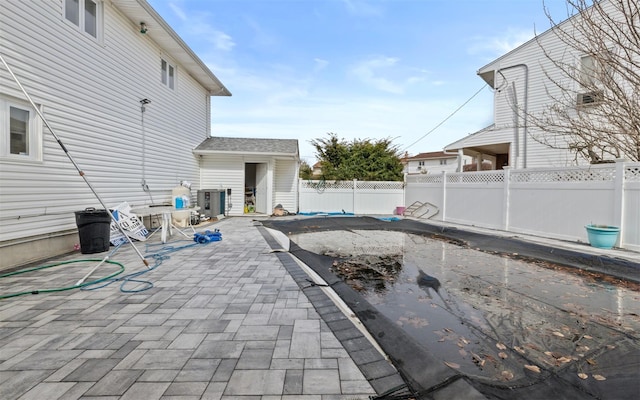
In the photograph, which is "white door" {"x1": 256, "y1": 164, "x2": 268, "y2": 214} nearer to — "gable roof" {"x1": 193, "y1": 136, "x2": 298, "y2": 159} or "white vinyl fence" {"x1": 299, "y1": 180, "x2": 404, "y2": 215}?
"gable roof" {"x1": 193, "y1": 136, "x2": 298, "y2": 159}

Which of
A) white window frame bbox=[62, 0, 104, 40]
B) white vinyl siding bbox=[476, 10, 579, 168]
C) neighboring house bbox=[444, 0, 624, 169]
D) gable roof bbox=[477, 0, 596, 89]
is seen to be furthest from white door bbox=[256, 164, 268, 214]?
gable roof bbox=[477, 0, 596, 89]

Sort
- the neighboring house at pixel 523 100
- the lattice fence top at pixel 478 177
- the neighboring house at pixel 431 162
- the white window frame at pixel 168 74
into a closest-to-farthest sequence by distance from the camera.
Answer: the lattice fence top at pixel 478 177 < the white window frame at pixel 168 74 < the neighboring house at pixel 523 100 < the neighboring house at pixel 431 162

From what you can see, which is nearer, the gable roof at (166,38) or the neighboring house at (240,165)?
the gable roof at (166,38)

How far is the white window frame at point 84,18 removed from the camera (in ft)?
17.4

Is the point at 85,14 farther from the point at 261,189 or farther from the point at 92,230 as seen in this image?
the point at 261,189

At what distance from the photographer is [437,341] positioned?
2459 mm

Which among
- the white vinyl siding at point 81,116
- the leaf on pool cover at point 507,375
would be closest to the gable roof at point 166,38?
the white vinyl siding at point 81,116

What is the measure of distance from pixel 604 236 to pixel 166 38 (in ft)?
36.8

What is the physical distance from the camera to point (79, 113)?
18.4ft

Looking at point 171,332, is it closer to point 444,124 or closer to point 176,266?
point 176,266

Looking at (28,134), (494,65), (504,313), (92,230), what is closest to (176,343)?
(504,313)

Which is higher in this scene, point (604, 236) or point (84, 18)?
point (84, 18)

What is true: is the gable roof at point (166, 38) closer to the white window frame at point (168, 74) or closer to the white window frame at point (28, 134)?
the white window frame at point (168, 74)

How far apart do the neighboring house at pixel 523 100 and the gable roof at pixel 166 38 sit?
10.2 meters
